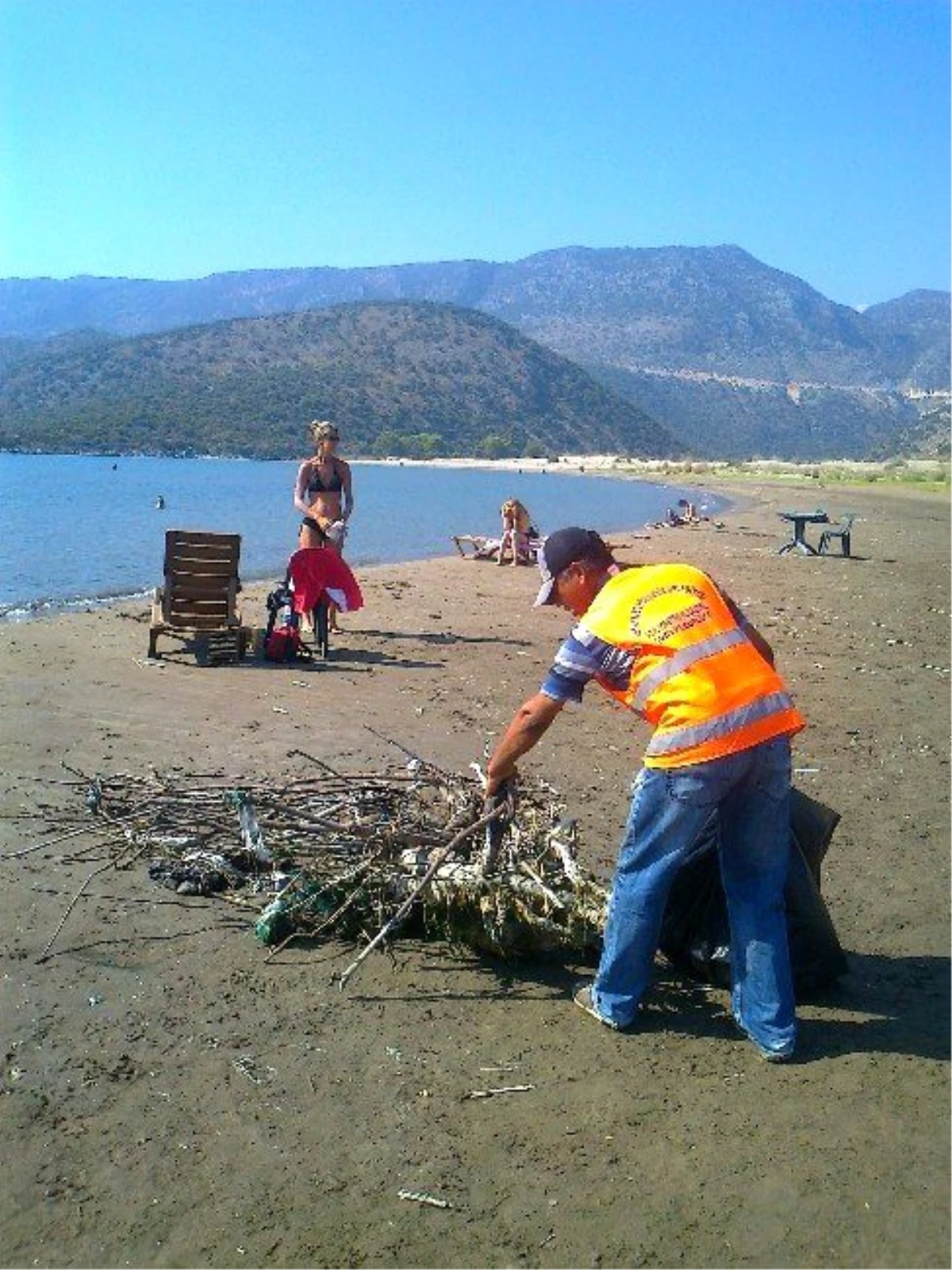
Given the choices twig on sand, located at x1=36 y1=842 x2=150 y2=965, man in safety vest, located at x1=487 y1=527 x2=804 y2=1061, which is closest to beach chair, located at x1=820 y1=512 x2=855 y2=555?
twig on sand, located at x1=36 y1=842 x2=150 y2=965

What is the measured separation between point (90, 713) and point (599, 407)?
130687 millimetres

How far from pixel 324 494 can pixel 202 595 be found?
1.83 metres

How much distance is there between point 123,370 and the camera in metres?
114

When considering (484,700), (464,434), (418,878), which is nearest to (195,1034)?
(418,878)

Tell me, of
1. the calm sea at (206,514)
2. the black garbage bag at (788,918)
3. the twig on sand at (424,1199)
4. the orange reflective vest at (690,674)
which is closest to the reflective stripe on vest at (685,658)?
the orange reflective vest at (690,674)

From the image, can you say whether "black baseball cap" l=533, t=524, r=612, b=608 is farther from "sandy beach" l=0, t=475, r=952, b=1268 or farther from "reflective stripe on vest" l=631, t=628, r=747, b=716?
"sandy beach" l=0, t=475, r=952, b=1268

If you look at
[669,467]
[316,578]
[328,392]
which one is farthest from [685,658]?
[328,392]

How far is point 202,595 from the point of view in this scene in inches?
425

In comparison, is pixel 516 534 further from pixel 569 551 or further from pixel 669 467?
pixel 669 467

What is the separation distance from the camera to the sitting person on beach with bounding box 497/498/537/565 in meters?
20.6

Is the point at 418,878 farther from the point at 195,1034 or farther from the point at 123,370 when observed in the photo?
the point at 123,370

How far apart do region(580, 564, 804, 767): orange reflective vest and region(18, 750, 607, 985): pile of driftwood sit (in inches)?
41.0

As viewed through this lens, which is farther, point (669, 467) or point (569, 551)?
point (669, 467)

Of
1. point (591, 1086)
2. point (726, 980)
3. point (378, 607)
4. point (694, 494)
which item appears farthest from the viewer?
Answer: point (694, 494)
